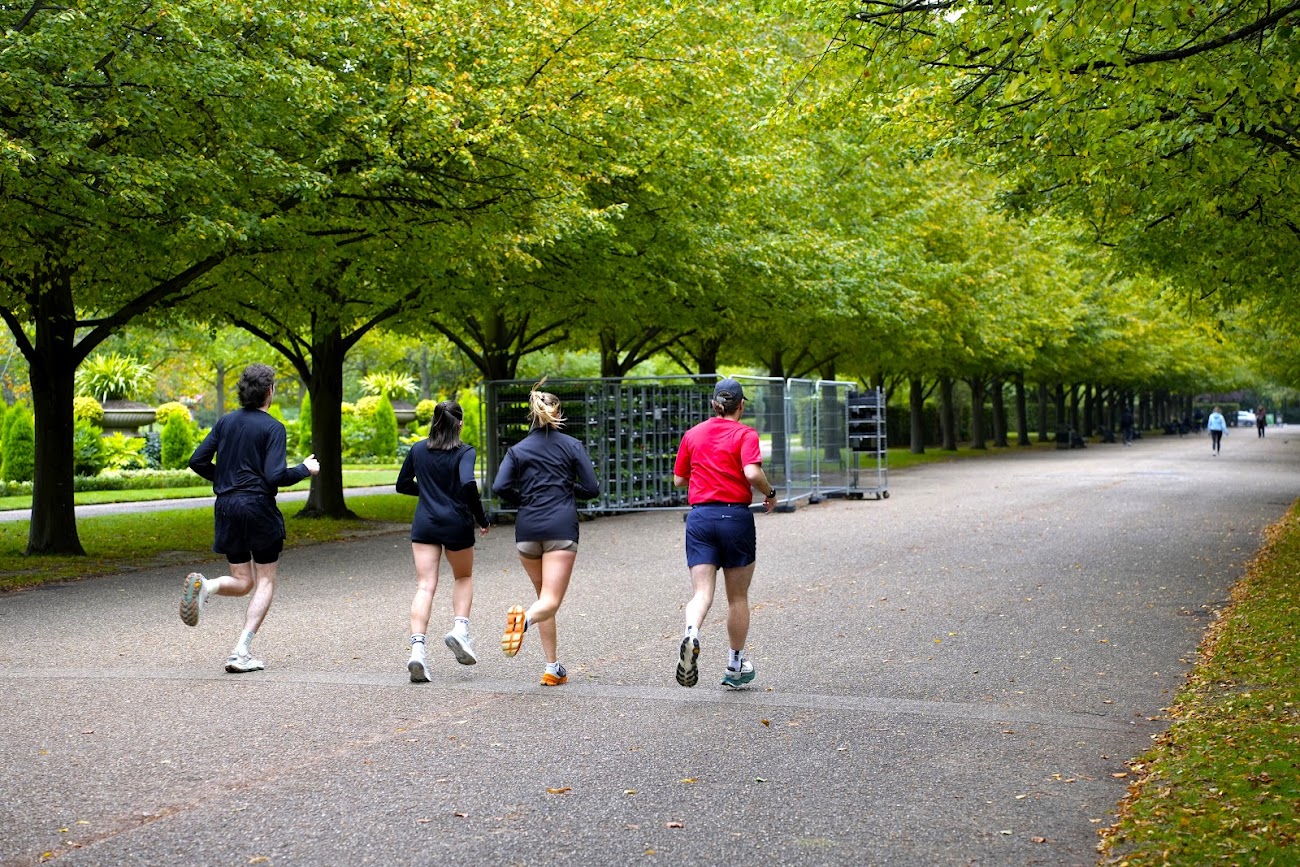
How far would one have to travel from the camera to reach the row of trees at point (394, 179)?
39.7 ft

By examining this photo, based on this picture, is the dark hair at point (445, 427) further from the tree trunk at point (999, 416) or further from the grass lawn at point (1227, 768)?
the tree trunk at point (999, 416)

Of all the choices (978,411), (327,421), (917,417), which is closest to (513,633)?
(327,421)

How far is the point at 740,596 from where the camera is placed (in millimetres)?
7801

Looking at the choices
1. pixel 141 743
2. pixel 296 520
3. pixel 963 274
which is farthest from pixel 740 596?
pixel 963 274

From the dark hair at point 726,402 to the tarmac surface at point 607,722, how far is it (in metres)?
1.59

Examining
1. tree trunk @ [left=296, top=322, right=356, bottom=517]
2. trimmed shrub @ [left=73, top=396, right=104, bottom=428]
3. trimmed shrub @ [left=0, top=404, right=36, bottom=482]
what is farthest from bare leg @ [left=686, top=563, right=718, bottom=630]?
trimmed shrub @ [left=73, top=396, right=104, bottom=428]

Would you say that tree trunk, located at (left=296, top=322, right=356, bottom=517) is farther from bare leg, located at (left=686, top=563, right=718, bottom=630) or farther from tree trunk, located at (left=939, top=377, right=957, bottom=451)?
tree trunk, located at (left=939, top=377, right=957, bottom=451)

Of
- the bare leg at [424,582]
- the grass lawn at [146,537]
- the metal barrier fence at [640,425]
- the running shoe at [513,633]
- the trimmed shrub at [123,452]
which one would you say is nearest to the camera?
the running shoe at [513,633]

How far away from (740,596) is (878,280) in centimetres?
2171

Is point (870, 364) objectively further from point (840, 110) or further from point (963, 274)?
point (840, 110)

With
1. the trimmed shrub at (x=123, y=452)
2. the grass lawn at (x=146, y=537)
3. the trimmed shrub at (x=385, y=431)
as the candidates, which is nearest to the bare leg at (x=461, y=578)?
the grass lawn at (x=146, y=537)

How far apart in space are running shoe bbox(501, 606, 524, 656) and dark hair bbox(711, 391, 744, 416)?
1.62 meters

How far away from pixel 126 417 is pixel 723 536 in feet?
112

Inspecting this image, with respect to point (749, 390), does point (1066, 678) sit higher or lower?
lower
